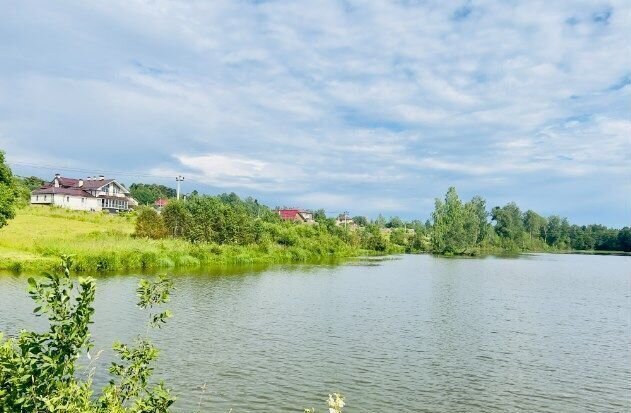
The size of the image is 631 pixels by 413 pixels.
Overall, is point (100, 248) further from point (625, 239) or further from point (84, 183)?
point (625, 239)

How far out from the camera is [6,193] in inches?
1473

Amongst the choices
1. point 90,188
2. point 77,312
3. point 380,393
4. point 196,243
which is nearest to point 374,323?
point 380,393

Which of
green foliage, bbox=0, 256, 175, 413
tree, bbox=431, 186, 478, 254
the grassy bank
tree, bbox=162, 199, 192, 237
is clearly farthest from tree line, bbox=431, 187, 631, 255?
green foliage, bbox=0, 256, 175, 413

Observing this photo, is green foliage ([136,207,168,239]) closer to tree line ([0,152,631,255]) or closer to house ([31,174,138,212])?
tree line ([0,152,631,255])

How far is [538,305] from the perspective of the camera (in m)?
36.8

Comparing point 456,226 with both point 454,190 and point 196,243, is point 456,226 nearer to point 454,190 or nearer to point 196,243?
point 454,190

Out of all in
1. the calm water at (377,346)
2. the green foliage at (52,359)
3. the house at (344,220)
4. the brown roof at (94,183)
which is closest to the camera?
the green foliage at (52,359)

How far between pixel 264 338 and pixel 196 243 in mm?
42999

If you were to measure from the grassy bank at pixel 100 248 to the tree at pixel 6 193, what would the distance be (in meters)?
3.76

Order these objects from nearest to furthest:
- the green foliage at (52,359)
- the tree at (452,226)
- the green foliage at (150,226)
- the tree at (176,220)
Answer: the green foliage at (52,359), the green foliage at (150,226), the tree at (176,220), the tree at (452,226)

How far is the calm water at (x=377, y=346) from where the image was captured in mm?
16297

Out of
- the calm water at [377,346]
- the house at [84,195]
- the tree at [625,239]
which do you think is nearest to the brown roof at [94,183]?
the house at [84,195]

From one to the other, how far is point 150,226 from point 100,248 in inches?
628

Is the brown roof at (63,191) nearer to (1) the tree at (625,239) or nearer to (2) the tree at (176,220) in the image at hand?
(2) the tree at (176,220)
